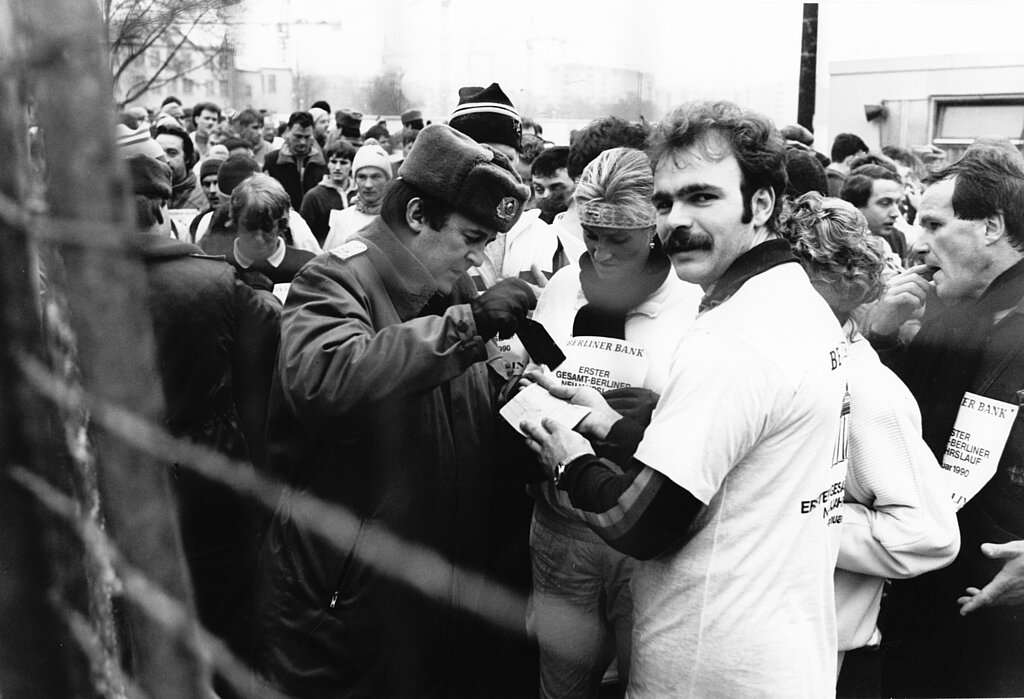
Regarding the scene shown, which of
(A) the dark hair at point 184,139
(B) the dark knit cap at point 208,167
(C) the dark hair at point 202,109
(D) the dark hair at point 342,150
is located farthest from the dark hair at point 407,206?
(C) the dark hair at point 202,109

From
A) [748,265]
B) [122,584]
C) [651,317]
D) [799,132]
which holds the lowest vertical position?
[651,317]

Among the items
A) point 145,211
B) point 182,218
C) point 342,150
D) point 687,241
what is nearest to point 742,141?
point 687,241

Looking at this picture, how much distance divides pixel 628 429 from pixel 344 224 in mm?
2830

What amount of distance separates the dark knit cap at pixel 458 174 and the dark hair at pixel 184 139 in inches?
133

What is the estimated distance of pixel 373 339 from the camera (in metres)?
1.53

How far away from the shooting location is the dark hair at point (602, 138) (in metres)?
2.57

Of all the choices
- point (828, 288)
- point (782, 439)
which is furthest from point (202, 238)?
point (782, 439)

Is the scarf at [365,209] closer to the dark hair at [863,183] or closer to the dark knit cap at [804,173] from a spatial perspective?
the dark hair at [863,183]

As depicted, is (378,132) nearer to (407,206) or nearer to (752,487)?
(407,206)

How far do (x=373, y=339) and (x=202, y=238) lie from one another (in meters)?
2.03

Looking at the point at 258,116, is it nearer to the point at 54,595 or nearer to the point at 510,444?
the point at 510,444

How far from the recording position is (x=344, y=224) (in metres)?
4.21

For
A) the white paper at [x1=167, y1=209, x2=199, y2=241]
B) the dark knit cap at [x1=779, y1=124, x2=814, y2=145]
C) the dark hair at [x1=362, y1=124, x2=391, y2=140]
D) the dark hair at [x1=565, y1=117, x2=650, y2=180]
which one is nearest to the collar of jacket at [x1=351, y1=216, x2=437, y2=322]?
the dark hair at [x1=565, y1=117, x2=650, y2=180]

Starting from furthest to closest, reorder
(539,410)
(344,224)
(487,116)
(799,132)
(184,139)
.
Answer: (184,139)
(344,224)
(799,132)
(487,116)
(539,410)
